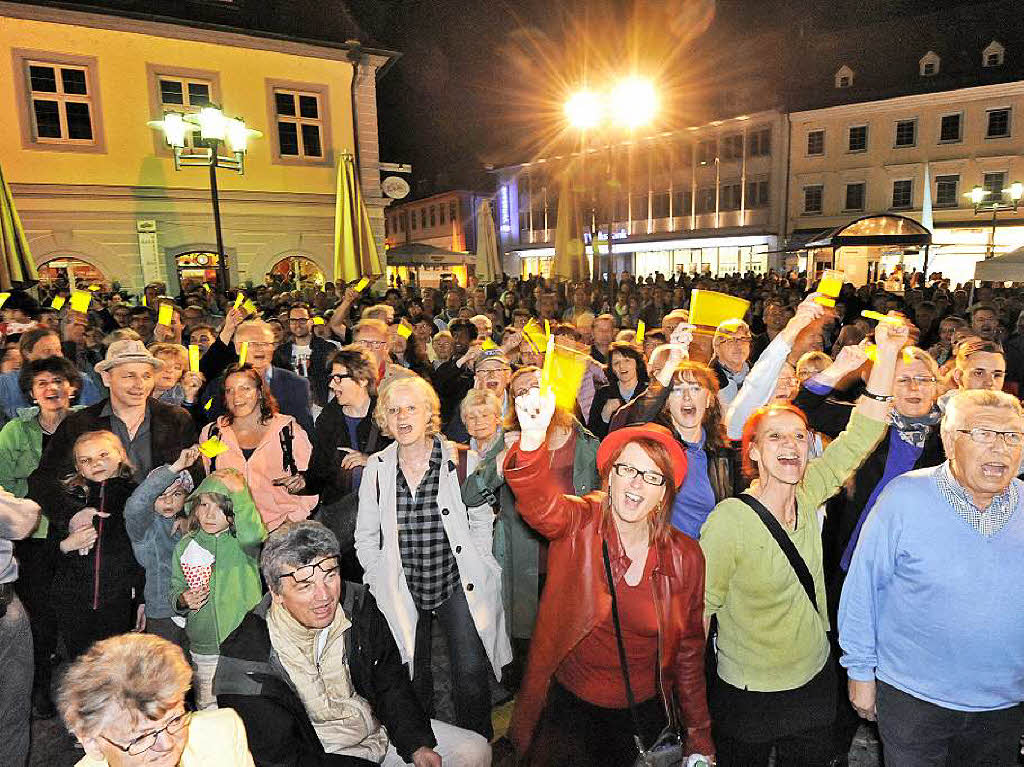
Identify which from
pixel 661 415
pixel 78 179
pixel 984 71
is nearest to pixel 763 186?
pixel 984 71

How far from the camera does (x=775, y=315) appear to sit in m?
9.17

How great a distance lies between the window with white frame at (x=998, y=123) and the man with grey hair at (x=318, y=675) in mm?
41332

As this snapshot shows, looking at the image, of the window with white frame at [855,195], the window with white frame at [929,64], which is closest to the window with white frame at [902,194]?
the window with white frame at [855,195]

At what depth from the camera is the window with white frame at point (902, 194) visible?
3603cm

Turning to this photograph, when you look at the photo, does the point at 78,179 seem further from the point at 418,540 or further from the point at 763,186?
the point at 763,186

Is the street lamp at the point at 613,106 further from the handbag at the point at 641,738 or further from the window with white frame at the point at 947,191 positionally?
the window with white frame at the point at 947,191

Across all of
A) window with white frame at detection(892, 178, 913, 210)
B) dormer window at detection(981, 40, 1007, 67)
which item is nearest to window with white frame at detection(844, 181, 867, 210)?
window with white frame at detection(892, 178, 913, 210)

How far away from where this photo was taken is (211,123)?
Answer: 9914 mm

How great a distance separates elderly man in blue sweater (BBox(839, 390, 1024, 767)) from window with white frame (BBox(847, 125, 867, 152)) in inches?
1588

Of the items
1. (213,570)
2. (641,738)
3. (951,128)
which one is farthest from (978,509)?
(951,128)

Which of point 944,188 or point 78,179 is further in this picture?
point 944,188

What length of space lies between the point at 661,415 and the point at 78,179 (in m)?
18.2

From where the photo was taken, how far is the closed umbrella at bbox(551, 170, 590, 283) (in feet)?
52.5

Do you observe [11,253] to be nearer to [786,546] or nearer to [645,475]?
[645,475]
